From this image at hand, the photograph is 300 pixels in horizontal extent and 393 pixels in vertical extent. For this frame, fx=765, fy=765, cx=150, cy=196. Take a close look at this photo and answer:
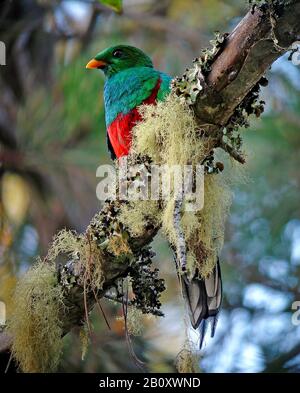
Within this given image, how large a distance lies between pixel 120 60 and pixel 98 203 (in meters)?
0.98

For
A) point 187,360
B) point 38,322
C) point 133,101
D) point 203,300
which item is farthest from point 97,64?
point 187,360

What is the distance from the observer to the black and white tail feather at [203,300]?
2869mm

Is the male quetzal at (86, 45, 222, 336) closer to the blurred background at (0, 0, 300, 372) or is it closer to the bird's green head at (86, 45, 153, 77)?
the bird's green head at (86, 45, 153, 77)

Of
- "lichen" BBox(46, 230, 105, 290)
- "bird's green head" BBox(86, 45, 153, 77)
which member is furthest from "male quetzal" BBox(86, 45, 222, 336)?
"lichen" BBox(46, 230, 105, 290)

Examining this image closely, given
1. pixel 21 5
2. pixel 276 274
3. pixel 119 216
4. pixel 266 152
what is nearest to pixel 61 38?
pixel 21 5

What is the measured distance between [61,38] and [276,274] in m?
2.14

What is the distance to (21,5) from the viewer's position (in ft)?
16.9

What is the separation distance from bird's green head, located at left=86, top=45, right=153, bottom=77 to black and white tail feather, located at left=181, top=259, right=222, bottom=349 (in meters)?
1.24

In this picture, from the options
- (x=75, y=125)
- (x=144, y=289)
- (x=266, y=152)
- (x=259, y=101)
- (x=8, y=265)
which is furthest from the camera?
(x=266, y=152)

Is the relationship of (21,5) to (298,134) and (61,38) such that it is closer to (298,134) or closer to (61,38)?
(61,38)

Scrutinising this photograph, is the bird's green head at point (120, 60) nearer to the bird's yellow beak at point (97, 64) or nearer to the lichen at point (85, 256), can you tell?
the bird's yellow beak at point (97, 64)

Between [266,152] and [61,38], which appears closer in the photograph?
[266,152]

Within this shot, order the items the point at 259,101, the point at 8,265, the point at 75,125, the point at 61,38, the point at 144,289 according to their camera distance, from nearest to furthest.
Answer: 1. the point at 259,101
2. the point at 144,289
3. the point at 8,265
4. the point at 75,125
5. the point at 61,38

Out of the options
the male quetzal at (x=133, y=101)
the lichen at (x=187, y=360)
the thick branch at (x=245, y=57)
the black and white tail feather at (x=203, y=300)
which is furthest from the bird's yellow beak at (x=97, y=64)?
the lichen at (x=187, y=360)
